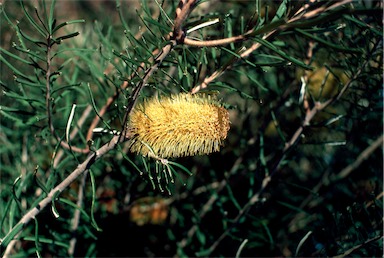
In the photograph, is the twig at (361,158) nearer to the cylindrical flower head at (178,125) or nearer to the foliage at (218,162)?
the foliage at (218,162)

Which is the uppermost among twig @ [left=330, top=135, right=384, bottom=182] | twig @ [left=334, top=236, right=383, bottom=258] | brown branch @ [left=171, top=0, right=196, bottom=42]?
brown branch @ [left=171, top=0, right=196, bottom=42]

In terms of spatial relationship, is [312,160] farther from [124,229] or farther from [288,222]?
[124,229]

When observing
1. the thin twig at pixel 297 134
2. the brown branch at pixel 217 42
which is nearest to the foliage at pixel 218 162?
the thin twig at pixel 297 134

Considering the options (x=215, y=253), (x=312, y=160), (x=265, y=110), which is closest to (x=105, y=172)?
(x=215, y=253)

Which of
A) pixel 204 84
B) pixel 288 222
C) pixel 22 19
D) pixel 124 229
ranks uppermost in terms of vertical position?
pixel 22 19

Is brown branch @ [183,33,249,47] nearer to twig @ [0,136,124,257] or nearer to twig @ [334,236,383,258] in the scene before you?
twig @ [0,136,124,257]

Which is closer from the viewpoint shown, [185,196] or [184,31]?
[184,31]

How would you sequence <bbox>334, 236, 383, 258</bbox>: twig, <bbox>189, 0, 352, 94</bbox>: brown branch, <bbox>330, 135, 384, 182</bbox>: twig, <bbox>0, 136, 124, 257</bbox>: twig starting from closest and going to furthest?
<bbox>189, 0, 352, 94</bbox>: brown branch, <bbox>0, 136, 124, 257</bbox>: twig, <bbox>334, 236, 383, 258</bbox>: twig, <bbox>330, 135, 384, 182</bbox>: twig

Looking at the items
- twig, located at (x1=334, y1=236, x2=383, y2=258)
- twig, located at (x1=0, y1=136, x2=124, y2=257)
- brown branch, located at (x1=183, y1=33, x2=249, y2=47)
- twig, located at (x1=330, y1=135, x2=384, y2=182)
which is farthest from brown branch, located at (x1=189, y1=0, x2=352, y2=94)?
twig, located at (x1=330, y1=135, x2=384, y2=182)
